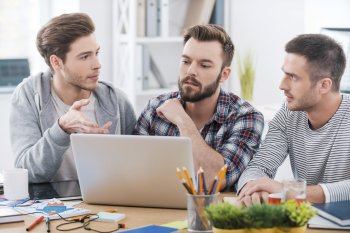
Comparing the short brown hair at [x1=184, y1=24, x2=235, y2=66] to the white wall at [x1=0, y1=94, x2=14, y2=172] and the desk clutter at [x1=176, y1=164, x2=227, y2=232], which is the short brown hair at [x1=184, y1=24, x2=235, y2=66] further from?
the white wall at [x1=0, y1=94, x2=14, y2=172]

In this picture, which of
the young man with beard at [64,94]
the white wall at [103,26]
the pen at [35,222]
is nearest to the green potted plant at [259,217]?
the pen at [35,222]

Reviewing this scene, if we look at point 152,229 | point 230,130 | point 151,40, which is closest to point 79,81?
point 230,130

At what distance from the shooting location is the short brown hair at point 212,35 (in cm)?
272

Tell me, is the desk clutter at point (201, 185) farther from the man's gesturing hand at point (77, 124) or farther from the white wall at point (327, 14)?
the white wall at point (327, 14)

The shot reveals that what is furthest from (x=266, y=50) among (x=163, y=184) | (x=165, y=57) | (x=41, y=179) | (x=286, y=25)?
(x=163, y=184)

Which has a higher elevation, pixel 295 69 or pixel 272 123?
pixel 295 69

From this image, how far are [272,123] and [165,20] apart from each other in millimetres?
1749

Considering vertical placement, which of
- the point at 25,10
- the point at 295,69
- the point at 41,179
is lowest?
the point at 41,179

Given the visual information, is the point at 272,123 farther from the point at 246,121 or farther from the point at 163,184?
the point at 163,184

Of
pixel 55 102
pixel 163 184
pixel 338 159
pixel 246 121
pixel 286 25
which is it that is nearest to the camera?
pixel 163 184

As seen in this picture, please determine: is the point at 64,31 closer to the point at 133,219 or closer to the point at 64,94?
the point at 64,94

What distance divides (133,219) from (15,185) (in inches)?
18.4

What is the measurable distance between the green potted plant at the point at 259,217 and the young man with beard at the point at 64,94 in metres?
1.13

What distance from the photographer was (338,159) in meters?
2.46
